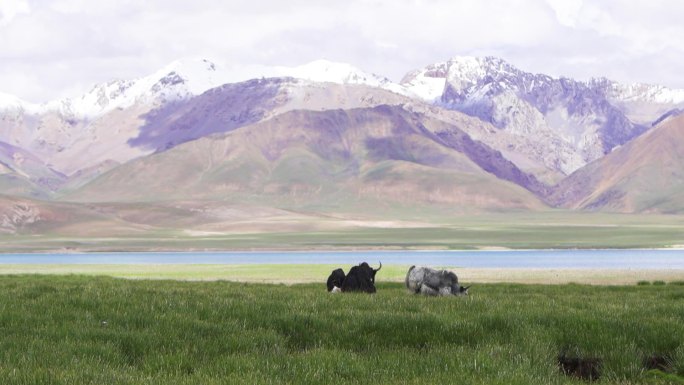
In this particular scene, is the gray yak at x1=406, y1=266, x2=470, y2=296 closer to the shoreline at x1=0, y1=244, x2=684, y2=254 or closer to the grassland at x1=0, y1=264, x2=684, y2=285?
the grassland at x1=0, y1=264, x2=684, y2=285

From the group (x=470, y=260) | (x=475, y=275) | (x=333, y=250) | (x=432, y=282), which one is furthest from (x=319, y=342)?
(x=333, y=250)

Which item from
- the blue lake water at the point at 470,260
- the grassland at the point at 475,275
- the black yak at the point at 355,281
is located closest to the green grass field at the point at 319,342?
the black yak at the point at 355,281

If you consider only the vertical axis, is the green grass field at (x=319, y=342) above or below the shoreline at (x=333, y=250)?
below

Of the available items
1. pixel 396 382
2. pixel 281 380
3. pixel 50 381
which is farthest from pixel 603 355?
pixel 50 381

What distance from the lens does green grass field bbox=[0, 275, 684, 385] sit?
472 inches

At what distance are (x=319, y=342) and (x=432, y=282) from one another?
528 inches

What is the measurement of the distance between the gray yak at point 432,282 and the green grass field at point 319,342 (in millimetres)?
8150

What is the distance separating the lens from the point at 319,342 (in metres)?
14.9

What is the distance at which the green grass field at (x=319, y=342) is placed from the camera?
12000 mm

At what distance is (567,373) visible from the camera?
13859 mm

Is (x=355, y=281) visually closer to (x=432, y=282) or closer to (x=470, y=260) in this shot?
(x=432, y=282)

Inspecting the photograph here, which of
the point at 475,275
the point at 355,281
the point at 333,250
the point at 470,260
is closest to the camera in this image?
the point at 355,281

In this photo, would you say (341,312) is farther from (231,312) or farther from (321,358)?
(321,358)

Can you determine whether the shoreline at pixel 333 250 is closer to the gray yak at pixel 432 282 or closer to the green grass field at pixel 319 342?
the gray yak at pixel 432 282
